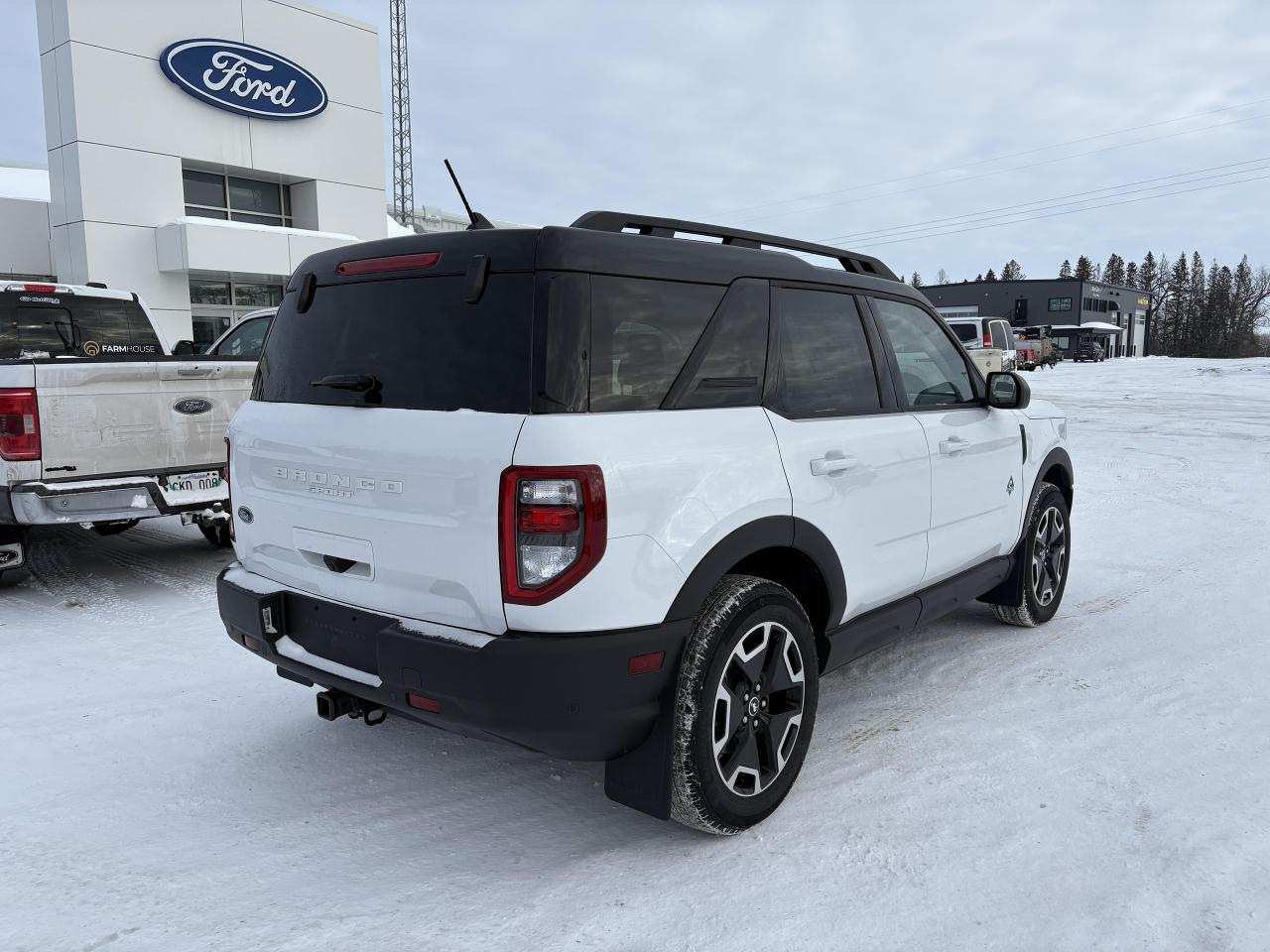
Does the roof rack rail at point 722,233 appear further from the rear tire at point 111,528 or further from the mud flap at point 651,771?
the rear tire at point 111,528

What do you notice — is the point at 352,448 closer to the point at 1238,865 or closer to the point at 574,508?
the point at 574,508

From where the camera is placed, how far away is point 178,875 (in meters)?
2.82

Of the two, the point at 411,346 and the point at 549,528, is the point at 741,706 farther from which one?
the point at 411,346

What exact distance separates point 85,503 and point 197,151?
17.5 m

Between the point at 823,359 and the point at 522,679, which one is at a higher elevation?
the point at 823,359

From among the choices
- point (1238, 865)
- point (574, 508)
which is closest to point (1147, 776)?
point (1238, 865)

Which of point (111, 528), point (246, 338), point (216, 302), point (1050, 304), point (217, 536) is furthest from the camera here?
point (1050, 304)

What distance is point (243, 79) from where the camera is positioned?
20.4 meters

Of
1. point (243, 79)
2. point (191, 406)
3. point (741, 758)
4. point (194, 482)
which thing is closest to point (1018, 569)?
point (741, 758)

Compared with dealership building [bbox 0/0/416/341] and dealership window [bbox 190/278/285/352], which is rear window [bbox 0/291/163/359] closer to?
dealership building [bbox 0/0/416/341]

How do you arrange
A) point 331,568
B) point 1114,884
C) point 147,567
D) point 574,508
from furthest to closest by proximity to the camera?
1. point 147,567
2. point 331,568
3. point 1114,884
4. point 574,508

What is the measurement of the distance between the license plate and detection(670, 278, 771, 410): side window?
4.39 meters

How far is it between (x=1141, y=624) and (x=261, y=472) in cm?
480

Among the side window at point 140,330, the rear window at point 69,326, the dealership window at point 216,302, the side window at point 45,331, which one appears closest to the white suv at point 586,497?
the rear window at point 69,326
